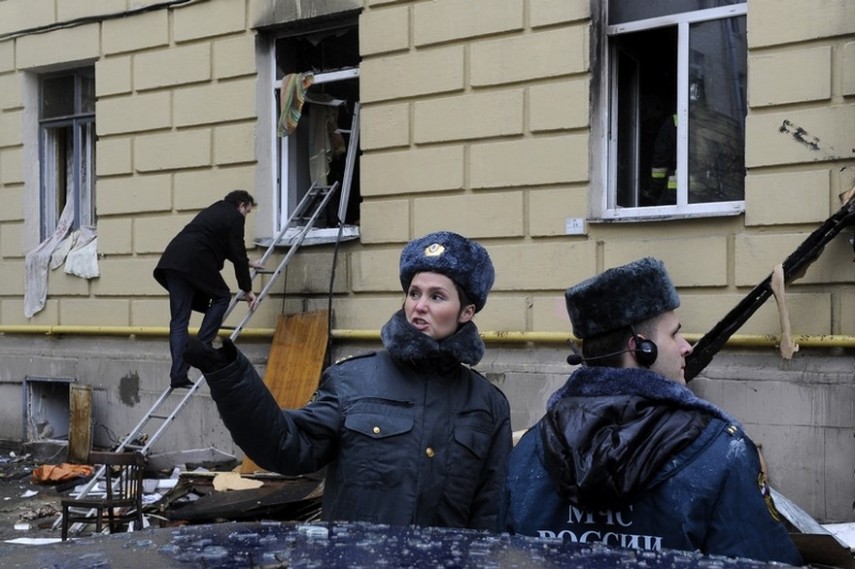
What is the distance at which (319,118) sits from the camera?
29.6 feet

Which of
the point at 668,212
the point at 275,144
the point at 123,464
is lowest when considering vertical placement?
the point at 123,464

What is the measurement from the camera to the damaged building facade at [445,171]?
6.19 meters

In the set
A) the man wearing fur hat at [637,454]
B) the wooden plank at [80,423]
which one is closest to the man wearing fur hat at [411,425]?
the man wearing fur hat at [637,454]

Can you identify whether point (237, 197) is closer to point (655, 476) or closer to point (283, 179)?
point (283, 179)

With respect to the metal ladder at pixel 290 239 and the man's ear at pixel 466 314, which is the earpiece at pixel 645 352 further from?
the metal ladder at pixel 290 239

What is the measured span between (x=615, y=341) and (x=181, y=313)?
22.4 ft

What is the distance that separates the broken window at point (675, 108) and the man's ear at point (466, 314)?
3.88 metres

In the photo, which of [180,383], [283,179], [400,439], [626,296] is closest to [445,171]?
[283,179]

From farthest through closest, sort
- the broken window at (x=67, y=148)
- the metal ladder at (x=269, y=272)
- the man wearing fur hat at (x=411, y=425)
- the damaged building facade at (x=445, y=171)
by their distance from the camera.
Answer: the broken window at (x=67, y=148), the metal ladder at (x=269, y=272), the damaged building facade at (x=445, y=171), the man wearing fur hat at (x=411, y=425)

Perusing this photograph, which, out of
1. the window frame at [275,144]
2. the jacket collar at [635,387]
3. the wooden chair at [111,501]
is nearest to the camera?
the jacket collar at [635,387]

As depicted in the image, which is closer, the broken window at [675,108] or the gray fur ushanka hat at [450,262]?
the gray fur ushanka hat at [450,262]

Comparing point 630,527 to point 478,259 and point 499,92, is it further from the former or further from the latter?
point 499,92

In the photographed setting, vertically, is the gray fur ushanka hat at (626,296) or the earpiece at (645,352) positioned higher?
the gray fur ushanka hat at (626,296)

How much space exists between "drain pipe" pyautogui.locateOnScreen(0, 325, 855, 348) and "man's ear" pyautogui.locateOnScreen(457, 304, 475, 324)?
3.64 meters
